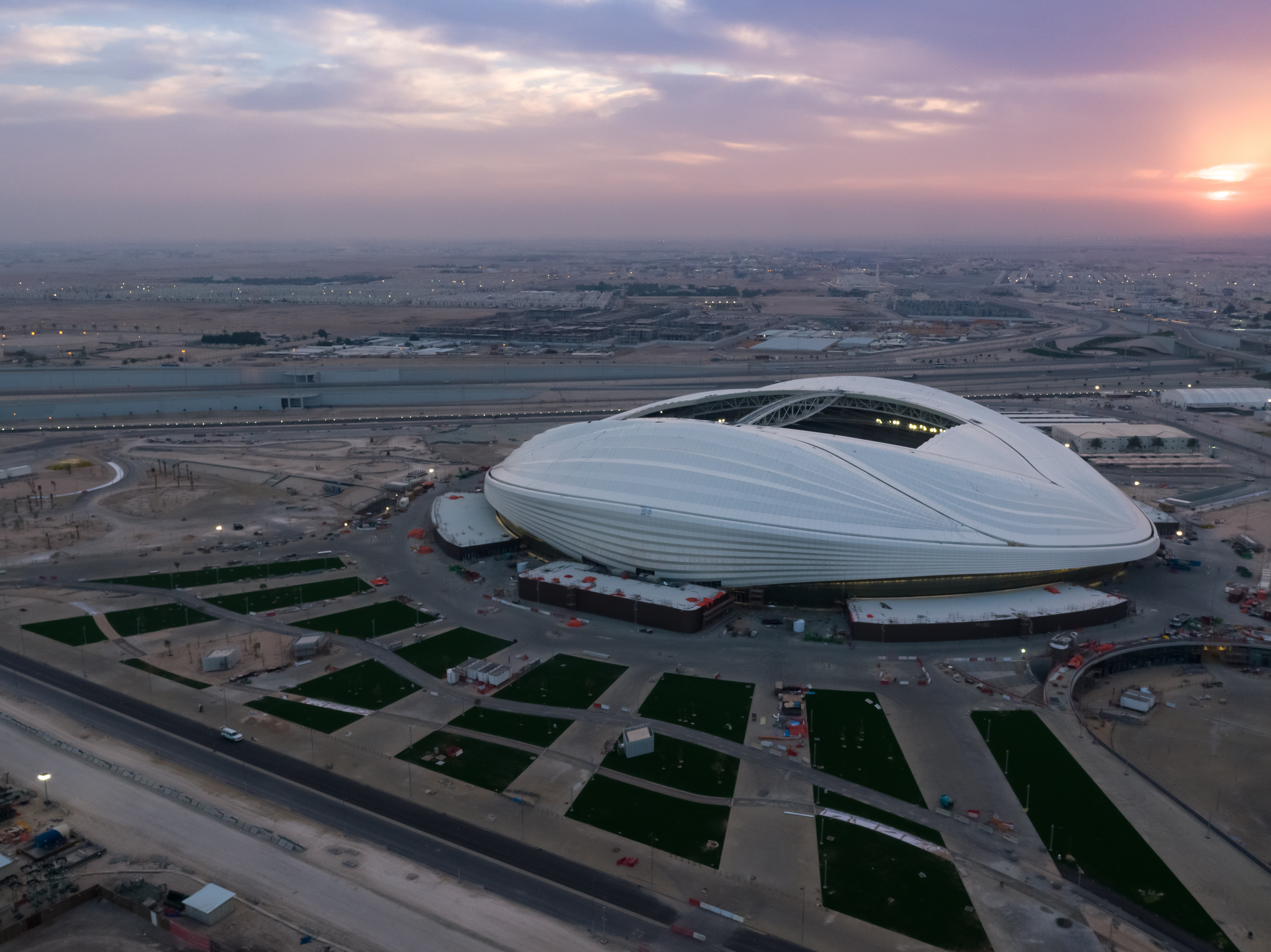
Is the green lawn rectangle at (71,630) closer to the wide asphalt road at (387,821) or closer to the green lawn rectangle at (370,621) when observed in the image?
the wide asphalt road at (387,821)

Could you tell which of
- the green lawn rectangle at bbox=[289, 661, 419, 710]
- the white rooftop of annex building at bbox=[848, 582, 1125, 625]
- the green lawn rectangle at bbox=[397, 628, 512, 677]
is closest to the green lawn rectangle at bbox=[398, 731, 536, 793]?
the green lawn rectangle at bbox=[289, 661, 419, 710]

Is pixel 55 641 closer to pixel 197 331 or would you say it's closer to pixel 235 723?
pixel 235 723

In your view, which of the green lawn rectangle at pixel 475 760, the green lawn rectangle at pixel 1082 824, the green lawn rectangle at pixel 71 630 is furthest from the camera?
the green lawn rectangle at pixel 71 630

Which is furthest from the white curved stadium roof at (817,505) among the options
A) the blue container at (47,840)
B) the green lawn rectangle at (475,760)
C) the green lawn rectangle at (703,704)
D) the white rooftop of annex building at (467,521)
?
the blue container at (47,840)

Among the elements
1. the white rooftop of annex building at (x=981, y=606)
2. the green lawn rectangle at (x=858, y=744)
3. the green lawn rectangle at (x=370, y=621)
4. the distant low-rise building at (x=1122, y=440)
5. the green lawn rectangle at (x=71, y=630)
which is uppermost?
the distant low-rise building at (x=1122, y=440)

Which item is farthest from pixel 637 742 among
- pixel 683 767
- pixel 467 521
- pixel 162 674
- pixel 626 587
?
pixel 467 521

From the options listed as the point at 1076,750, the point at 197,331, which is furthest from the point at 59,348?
the point at 1076,750

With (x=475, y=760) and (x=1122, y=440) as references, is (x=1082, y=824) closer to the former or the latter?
(x=475, y=760)
